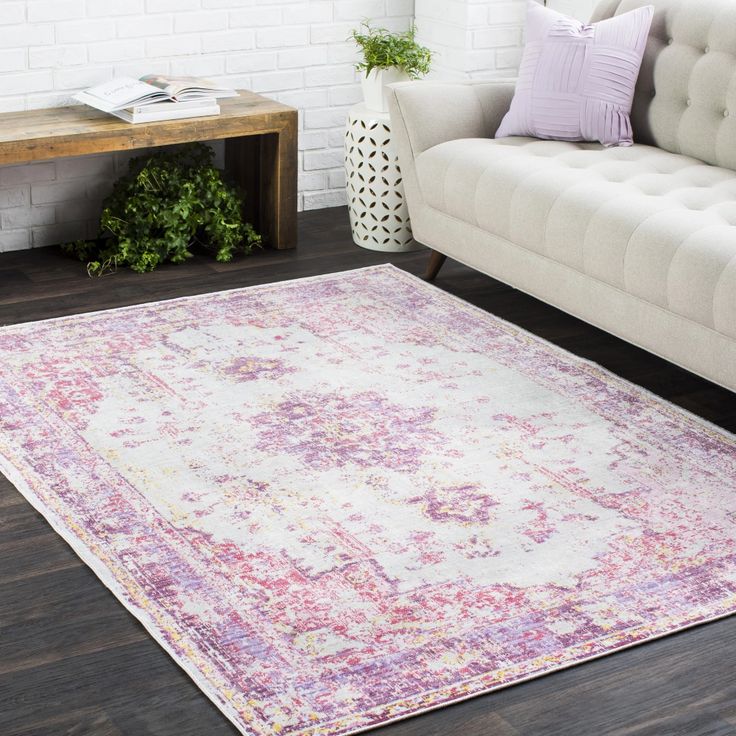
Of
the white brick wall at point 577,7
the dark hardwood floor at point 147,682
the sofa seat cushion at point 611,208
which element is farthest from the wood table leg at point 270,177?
the dark hardwood floor at point 147,682

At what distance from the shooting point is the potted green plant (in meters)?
4.05

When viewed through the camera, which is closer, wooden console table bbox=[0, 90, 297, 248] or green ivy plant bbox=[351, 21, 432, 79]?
wooden console table bbox=[0, 90, 297, 248]

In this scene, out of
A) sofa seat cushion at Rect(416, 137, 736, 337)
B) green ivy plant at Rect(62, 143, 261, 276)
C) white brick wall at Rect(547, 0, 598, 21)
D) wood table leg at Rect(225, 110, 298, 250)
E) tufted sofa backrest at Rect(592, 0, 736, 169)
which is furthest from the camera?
white brick wall at Rect(547, 0, 598, 21)

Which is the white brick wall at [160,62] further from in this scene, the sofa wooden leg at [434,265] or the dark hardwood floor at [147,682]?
the dark hardwood floor at [147,682]

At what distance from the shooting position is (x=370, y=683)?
77.9 inches

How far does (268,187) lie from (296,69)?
1.94 ft

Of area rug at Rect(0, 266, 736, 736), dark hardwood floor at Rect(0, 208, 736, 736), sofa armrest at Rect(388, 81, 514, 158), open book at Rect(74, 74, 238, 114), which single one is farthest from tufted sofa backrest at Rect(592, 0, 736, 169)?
dark hardwood floor at Rect(0, 208, 736, 736)

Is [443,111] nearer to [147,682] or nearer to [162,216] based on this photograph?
[162,216]

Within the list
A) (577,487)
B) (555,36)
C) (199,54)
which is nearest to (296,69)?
(199,54)

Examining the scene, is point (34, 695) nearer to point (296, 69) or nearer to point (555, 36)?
point (555, 36)

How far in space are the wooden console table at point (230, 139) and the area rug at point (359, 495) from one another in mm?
561

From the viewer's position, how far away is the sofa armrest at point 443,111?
3787 millimetres

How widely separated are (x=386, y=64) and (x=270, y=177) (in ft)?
1.84

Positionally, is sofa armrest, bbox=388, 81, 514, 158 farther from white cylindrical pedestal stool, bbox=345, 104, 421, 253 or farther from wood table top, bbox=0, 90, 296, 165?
wood table top, bbox=0, 90, 296, 165
